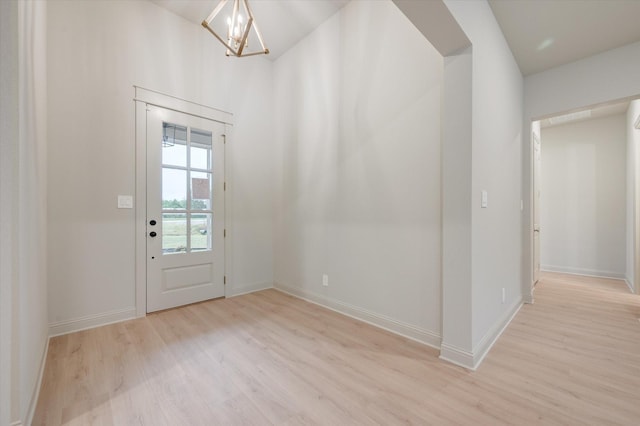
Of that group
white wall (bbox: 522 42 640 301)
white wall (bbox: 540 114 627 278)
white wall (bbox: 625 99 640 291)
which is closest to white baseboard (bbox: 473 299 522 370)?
white wall (bbox: 522 42 640 301)

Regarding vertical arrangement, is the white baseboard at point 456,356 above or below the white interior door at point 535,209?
below

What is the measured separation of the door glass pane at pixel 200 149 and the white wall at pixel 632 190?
572 centimetres

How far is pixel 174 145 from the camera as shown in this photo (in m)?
3.21

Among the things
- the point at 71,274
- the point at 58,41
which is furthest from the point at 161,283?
the point at 58,41

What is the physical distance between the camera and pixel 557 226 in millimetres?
5348

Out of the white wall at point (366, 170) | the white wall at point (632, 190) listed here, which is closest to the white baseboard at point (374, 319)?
the white wall at point (366, 170)

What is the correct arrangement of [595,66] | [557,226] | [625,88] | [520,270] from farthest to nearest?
[557,226]
[520,270]
[595,66]
[625,88]

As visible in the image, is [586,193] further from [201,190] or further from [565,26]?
[201,190]

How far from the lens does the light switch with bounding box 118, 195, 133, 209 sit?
9.23 feet

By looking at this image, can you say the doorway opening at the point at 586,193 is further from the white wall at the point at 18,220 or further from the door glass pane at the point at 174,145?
the white wall at the point at 18,220

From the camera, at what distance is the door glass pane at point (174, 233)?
3.12 metres

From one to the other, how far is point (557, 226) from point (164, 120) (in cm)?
703

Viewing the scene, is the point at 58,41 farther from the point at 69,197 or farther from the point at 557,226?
the point at 557,226

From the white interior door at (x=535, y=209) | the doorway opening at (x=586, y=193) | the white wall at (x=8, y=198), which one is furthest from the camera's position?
the doorway opening at (x=586, y=193)
